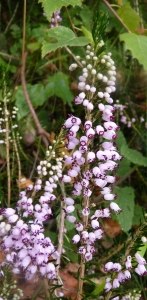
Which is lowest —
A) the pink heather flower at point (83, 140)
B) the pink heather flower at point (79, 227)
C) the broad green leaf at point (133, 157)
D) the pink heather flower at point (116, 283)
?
the pink heather flower at point (116, 283)

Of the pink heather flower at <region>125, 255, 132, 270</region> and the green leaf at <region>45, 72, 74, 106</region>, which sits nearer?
the pink heather flower at <region>125, 255, 132, 270</region>

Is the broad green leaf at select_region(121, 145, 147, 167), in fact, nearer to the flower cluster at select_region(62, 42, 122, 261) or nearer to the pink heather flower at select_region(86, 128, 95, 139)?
the flower cluster at select_region(62, 42, 122, 261)

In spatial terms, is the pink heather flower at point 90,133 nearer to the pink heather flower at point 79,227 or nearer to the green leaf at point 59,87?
the pink heather flower at point 79,227

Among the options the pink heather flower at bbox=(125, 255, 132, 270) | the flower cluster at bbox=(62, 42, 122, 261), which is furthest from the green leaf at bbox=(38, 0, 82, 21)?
the pink heather flower at bbox=(125, 255, 132, 270)

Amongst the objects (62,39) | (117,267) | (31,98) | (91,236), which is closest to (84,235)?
(91,236)

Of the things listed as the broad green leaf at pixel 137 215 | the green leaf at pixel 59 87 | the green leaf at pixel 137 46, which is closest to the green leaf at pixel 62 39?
the green leaf at pixel 137 46

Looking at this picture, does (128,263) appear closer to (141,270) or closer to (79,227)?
(141,270)
